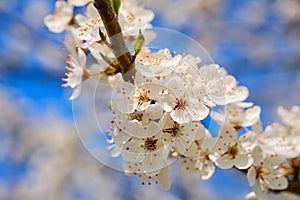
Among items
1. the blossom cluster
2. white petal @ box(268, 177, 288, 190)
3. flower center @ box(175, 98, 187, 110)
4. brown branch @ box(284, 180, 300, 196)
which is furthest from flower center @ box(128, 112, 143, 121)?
brown branch @ box(284, 180, 300, 196)

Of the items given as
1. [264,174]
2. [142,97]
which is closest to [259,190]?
[264,174]

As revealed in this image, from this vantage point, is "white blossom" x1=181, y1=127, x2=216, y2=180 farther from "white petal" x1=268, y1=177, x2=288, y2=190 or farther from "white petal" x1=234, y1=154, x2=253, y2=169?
"white petal" x1=268, y1=177, x2=288, y2=190

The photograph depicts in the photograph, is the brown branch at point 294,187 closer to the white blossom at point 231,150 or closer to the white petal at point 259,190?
the white petal at point 259,190

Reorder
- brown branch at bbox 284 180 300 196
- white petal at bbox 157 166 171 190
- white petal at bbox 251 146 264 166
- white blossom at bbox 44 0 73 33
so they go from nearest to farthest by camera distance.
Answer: white petal at bbox 157 166 171 190 < white petal at bbox 251 146 264 166 < brown branch at bbox 284 180 300 196 < white blossom at bbox 44 0 73 33

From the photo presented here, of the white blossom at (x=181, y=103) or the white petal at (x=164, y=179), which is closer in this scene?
the white blossom at (x=181, y=103)

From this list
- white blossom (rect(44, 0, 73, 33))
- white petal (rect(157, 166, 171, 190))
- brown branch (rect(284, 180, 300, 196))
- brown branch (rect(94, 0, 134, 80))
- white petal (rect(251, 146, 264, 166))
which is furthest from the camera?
white blossom (rect(44, 0, 73, 33))

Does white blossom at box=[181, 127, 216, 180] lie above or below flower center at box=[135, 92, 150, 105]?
above

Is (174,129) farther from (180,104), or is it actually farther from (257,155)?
(257,155)

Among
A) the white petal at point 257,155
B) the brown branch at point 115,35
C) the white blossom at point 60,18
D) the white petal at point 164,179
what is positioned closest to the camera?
the brown branch at point 115,35

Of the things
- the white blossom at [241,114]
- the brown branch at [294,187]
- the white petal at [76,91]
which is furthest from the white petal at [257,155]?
the white petal at [76,91]
